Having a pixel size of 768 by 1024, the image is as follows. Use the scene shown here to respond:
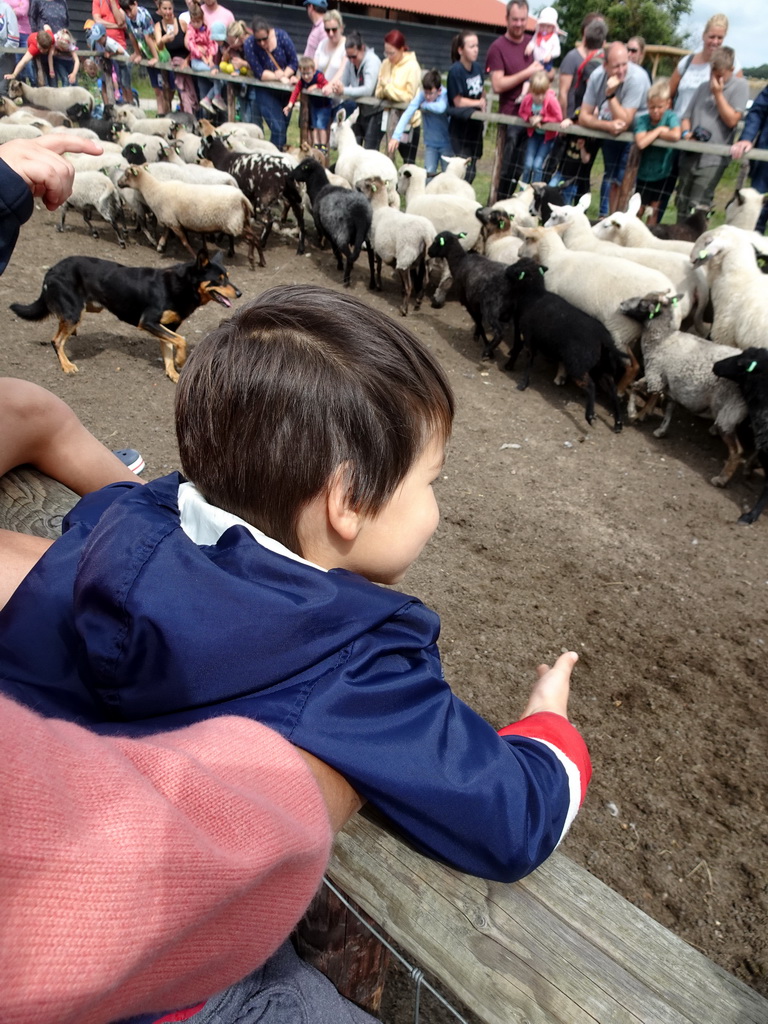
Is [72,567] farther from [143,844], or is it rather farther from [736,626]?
[736,626]

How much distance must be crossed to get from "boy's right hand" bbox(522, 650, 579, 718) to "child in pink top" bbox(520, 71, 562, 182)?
10364 mm

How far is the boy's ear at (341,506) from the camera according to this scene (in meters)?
0.99

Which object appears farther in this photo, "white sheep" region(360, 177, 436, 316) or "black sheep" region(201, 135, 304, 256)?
"black sheep" region(201, 135, 304, 256)

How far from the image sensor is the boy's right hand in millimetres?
1223

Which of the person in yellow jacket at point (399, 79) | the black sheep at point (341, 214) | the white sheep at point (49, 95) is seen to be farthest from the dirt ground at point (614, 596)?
the white sheep at point (49, 95)

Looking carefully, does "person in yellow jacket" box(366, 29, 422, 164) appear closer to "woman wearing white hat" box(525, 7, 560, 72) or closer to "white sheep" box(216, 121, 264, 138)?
Answer: "woman wearing white hat" box(525, 7, 560, 72)

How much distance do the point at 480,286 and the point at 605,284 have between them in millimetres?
1315

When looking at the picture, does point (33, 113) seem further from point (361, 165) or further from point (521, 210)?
point (521, 210)

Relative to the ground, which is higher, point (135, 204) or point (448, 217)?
point (448, 217)

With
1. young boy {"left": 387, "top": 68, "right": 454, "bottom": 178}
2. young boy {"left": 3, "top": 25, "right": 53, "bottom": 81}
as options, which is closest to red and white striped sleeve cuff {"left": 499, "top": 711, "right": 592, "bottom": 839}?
young boy {"left": 387, "top": 68, "right": 454, "bottom": 178}

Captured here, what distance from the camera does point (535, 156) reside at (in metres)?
10.0

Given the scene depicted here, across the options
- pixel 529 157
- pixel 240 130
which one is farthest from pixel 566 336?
Result: pixel 240 130

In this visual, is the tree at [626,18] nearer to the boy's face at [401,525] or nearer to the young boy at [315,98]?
the young boy at [315,98]

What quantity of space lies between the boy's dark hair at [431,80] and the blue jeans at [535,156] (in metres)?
1.90
